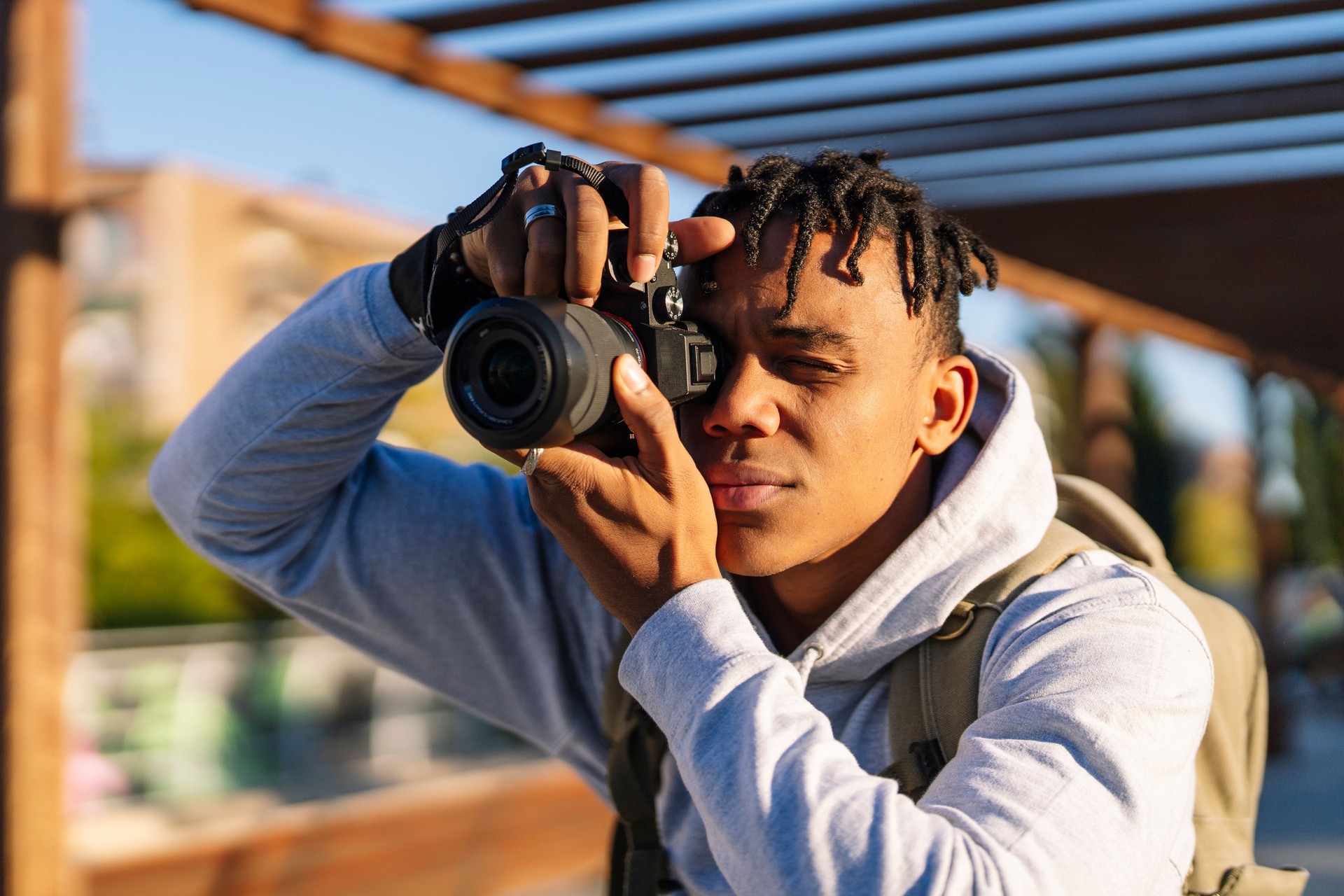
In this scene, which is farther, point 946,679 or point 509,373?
point 946,679

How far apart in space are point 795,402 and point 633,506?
1.05 ft

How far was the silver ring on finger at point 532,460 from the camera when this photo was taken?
4.03ft

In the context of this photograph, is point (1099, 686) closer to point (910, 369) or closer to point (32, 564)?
point (910, 369)

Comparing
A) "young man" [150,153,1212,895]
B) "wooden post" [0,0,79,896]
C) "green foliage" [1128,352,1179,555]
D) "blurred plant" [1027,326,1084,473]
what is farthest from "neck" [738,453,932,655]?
"green foliage" [1128,352,1179,555]

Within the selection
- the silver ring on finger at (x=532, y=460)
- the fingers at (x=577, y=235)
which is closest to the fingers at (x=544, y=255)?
the fingers at (x=577, y=235)

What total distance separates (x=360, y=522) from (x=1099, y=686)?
103cm

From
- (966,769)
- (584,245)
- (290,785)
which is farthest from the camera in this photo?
(290,785)

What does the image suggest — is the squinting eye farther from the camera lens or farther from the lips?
the camera lens

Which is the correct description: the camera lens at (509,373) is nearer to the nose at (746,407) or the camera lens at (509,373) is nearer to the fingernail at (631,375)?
the fingernail at (631,375)

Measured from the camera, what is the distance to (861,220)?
1529 mm

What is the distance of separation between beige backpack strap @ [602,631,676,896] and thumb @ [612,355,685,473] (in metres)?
0.41

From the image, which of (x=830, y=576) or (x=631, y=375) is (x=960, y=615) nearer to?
(x=830, y=576)

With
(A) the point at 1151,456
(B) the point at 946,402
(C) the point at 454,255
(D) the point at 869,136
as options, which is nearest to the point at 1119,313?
(D) the point at 869,136

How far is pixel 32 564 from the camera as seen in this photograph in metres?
2.21
